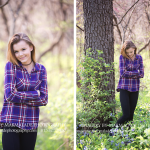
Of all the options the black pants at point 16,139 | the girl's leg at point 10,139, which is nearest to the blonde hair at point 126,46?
the black pants at point 16,139

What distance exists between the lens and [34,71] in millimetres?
1474

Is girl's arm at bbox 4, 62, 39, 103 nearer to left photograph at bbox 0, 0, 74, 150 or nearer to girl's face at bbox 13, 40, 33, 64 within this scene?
left photograph at bbox 0, 0, 74, 150

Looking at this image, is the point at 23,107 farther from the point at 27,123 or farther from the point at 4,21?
the point at 4,21

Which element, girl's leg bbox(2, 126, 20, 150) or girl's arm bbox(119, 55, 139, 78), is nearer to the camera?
girl's leg bbox(2, 126, 20, 150)

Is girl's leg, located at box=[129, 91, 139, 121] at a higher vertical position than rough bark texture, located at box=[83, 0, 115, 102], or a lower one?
lower

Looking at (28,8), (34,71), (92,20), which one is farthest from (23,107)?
(92,20)

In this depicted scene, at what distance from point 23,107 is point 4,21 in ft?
3.23

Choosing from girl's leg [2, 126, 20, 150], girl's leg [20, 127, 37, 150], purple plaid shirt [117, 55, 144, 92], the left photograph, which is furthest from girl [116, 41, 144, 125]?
girl's leg [2, 126, 20, 150]

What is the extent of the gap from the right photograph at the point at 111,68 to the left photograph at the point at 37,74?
15cm

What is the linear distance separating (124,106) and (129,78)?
35cm

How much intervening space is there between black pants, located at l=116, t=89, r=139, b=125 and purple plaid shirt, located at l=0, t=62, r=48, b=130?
1.03 metres

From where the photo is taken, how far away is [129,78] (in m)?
1.92

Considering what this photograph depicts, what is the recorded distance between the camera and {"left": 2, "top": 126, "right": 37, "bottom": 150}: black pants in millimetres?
1295

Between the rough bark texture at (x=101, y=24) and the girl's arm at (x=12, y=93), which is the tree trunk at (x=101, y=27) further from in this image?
the girl's arm at (x=12, y=93)
